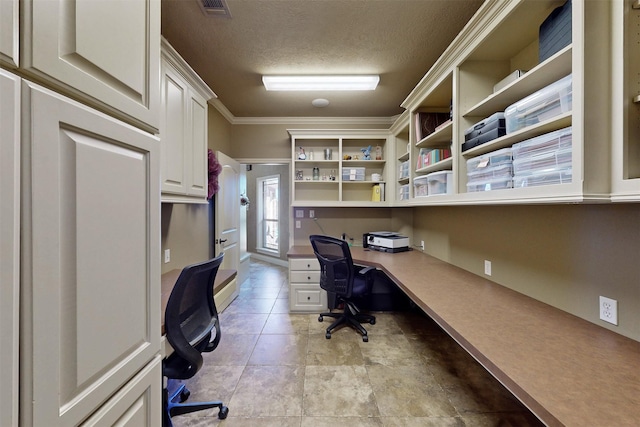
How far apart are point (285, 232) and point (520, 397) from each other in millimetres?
5448

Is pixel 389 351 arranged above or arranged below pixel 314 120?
below

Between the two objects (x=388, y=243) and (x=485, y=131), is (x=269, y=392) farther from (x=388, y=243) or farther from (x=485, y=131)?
(x=485, y=131)

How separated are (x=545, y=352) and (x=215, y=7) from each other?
259 cm

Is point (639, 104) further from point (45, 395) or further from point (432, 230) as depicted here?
point (432, 230)

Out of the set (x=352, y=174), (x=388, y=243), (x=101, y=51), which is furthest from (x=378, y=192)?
(x=101, y=51)

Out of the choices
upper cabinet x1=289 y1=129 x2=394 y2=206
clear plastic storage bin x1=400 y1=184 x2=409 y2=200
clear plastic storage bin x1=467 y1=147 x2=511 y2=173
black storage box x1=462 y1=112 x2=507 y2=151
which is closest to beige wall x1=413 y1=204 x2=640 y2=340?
clear plastic storage bin x1=467 y1=147 x2=511 y2=173

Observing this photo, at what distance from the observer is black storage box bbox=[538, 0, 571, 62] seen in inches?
41.8

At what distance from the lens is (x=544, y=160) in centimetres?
114

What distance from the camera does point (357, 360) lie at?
221 centimetres

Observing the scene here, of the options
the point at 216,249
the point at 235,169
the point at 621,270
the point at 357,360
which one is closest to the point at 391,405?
the point at 357,360

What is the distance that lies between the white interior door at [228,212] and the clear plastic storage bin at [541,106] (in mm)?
2839

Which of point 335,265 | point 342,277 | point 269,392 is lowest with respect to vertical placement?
point 269,392

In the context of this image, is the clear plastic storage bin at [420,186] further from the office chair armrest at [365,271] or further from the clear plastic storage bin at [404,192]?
the office chair armrest at [365,271]

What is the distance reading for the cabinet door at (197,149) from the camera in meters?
2.01
